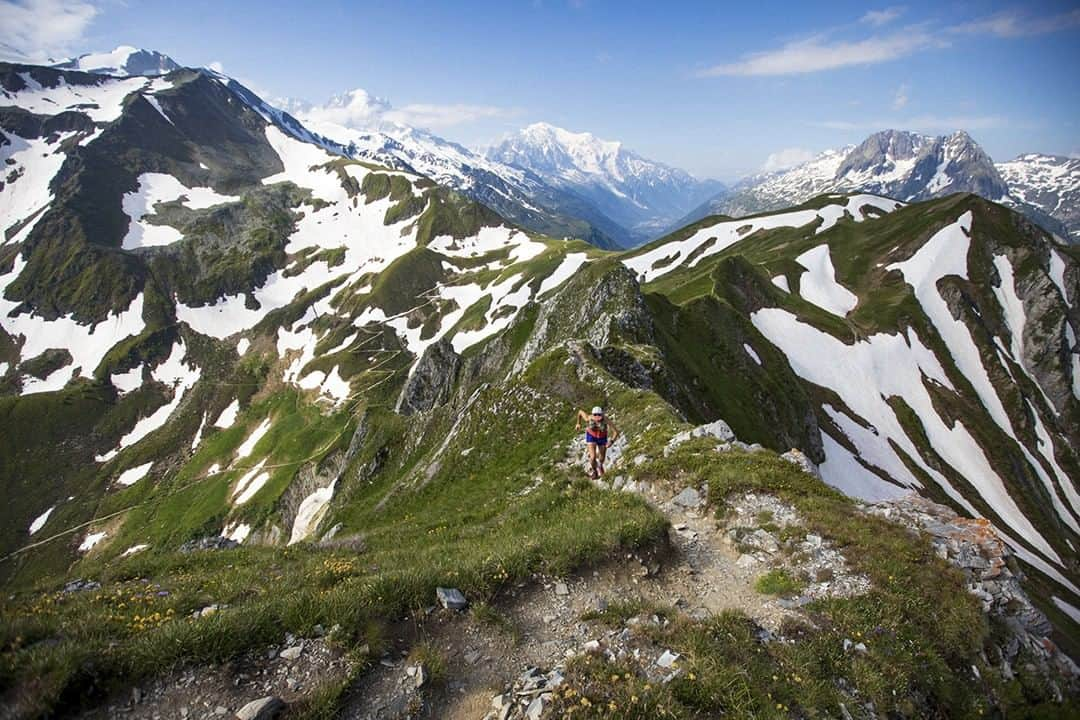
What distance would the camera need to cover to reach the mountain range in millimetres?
8250

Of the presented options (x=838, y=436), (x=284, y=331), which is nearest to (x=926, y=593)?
(x=838, y=436)

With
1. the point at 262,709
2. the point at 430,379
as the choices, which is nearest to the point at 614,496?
the point at 262,709

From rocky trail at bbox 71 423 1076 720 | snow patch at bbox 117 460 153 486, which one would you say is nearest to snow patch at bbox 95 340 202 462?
snow patch at bbox 117 460 153 486

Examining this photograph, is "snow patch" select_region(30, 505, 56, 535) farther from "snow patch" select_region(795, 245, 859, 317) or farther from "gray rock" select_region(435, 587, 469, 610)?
"snow patch" select_region(795, 245, 859, 317)

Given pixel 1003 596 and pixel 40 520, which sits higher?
pixel 1003 596

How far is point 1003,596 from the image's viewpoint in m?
12.4

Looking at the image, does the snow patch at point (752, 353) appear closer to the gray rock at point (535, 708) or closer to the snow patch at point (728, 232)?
the gray rock at point (535, 708)

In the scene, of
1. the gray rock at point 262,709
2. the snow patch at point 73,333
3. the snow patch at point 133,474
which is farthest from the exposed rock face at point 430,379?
the snow patch at point 73,333

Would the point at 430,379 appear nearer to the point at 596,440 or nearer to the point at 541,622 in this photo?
the point at 596,440

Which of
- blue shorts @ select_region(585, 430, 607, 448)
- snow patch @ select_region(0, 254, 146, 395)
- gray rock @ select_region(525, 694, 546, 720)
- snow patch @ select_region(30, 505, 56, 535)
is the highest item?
snow patch @ select_region(0, 254, 146, 395)

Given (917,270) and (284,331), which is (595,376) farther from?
(284,331)

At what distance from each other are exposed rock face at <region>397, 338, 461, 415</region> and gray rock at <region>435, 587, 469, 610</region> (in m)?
57.5

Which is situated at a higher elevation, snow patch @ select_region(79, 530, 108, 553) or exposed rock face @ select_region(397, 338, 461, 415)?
exposed rock face @ select_region(397, 338, 461, 415)

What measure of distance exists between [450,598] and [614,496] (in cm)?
889
